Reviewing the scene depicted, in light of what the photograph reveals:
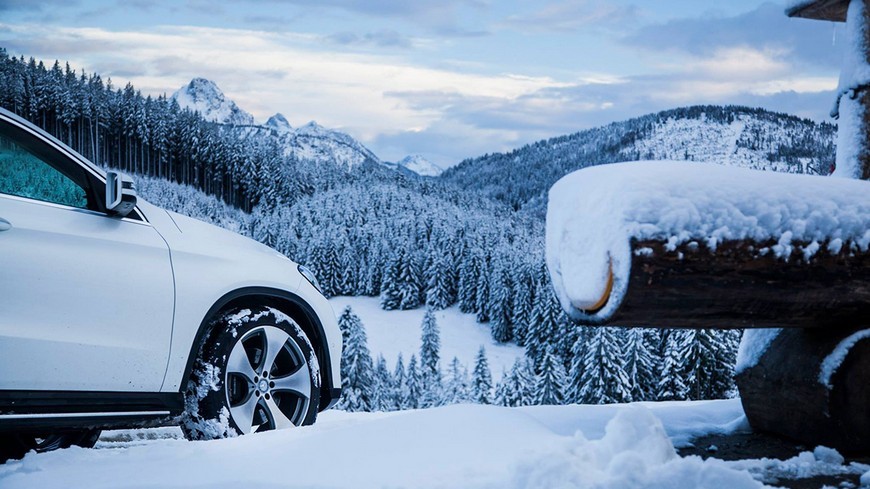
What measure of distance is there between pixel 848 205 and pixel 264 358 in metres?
3.32

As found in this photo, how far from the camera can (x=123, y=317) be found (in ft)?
12.8

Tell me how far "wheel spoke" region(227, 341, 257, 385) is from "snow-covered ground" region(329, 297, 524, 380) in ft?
288

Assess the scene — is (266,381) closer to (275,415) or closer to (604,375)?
(275,415)

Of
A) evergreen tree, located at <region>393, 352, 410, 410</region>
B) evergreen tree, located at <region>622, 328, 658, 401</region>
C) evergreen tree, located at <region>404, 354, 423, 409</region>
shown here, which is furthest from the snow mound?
evergreen tree, located at <region>404, 354, 423, 409</region>

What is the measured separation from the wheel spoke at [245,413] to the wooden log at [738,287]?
8.58 feet

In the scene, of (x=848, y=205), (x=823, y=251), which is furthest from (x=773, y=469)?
(x=848, y=205)

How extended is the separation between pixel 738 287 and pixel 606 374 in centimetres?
4778

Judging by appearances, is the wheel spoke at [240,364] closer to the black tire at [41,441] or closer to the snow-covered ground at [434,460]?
the snow-covered ground at [434,460]

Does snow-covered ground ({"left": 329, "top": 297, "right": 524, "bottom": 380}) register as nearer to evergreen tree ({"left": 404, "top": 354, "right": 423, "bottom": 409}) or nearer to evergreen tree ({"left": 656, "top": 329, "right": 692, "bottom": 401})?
evergreen tree ({"left": 404, "top": 354, "right": 423, "bottom": 409})

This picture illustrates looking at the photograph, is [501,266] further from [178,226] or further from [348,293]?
[178,226]

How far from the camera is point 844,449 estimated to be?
3232mm

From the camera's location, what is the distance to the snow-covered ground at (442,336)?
314ft

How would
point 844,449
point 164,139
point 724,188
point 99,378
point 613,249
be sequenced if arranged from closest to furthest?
point 613,249
point 724,188
point 844,449
point 99,378
point 164,139

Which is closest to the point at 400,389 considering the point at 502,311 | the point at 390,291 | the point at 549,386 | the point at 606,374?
the point at 549,386
